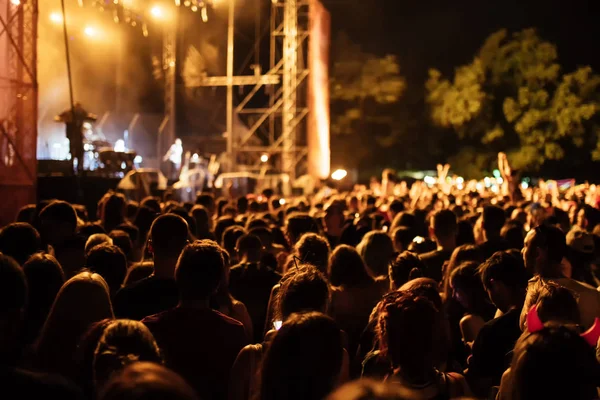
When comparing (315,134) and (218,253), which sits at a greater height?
(315,134)

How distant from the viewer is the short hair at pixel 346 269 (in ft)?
15.5

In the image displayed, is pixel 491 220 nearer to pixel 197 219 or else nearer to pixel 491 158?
pixel 197 219

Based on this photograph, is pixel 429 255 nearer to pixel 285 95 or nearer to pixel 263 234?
pixel 263 234

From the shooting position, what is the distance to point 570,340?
2.11 m

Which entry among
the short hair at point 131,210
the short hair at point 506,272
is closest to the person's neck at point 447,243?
the short hair at point 506,272

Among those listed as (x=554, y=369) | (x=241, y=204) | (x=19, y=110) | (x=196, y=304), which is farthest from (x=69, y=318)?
(x=19, y=110)

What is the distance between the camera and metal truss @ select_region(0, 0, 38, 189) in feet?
40.7

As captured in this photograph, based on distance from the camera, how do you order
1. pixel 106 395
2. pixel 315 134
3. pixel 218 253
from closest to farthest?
pixel 106 395 → pixel 218 253 → pixel 315 134

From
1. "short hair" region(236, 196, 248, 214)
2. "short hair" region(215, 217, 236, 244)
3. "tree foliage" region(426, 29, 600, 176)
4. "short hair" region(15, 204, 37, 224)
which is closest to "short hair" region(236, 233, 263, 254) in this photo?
"short hair" region(215, 217, 236, 244)

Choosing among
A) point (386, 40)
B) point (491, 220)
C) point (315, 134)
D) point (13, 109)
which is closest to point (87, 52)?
point (315, 134)

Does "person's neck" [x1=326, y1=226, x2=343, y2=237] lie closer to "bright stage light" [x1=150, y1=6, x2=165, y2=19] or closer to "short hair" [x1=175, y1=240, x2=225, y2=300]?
"short hair" [x1=175, y1=240, x2=225, y2=300]

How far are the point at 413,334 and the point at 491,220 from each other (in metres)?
4.09

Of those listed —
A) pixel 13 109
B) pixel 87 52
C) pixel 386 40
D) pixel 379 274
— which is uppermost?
pixel 386 40

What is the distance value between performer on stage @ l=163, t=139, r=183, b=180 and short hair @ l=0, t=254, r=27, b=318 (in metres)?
24.8
